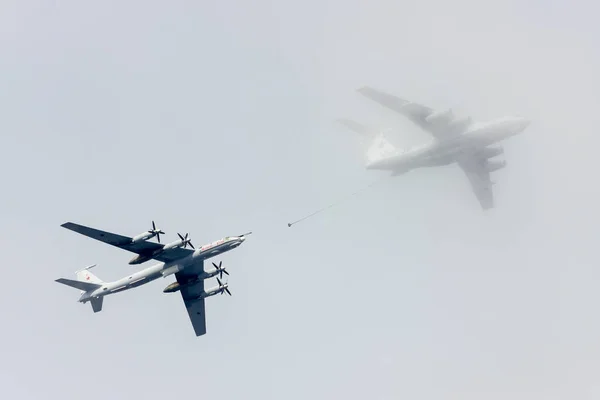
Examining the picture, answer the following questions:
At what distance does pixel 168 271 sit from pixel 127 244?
6878 millimetres

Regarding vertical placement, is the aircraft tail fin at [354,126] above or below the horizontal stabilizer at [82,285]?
above

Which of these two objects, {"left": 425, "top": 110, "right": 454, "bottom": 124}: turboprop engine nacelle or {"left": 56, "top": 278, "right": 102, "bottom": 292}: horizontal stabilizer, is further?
{"left": 425, "top": 110, "right": 454, "bottom": 124}: turboprop engine nacelle

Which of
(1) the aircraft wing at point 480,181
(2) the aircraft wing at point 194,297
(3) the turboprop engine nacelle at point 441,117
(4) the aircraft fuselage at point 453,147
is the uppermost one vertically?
(3) the turboprop engine nacelle at point 441,117

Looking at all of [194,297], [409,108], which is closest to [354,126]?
[409,108]

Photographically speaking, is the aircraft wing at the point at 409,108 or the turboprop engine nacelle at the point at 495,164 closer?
the aircraft wing at the point at 409,108

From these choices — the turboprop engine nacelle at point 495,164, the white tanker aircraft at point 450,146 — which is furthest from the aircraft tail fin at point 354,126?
the turboprop engine nacelle at point 495,164

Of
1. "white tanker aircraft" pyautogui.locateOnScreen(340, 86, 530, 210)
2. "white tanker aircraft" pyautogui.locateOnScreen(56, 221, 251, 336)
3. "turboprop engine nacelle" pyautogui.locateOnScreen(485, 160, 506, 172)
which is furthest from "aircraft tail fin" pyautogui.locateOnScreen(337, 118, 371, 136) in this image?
"white tanker aircraft" pyautogui.locateOnScreen(56, 221, 251, 336)

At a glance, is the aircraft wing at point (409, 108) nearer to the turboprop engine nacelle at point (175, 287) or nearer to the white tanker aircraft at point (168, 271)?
the white tanker aircraft at point (168, 271)

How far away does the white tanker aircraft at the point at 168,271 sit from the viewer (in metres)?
69.6

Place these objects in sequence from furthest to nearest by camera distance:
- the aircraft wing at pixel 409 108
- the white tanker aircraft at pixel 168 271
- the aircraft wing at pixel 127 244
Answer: the aircraft wing at pixel 409 108
the white tanker aircraft at pixel 168 271
the aircraft wing at pixel 127 244

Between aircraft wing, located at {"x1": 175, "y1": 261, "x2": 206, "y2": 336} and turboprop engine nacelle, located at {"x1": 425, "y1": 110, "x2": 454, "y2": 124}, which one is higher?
turboprop engine nacelle, located at {"x1": 425, "y1": 110, "x2": 454, "y2": 124}

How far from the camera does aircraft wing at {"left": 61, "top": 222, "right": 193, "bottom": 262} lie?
219 feet

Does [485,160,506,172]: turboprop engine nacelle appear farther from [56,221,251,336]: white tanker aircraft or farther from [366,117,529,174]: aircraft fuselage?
[56,221,251,336]: white tanker aircraft

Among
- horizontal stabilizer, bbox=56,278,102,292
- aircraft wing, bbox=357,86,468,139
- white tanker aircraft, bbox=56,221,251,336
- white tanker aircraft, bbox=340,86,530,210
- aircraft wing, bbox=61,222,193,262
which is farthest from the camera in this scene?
aircraft wing, bbox=357,86,468,139
